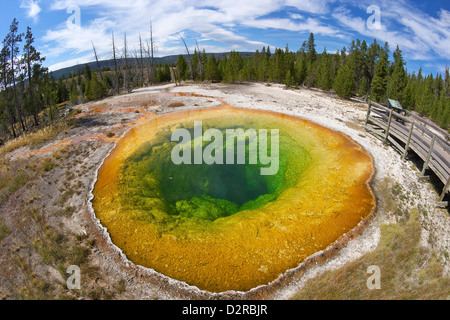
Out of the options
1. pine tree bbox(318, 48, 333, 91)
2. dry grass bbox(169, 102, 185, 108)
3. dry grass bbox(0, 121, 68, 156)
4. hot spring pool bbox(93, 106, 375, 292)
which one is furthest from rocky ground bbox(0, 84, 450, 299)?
pine tree bbox(318, 48, 333, 91)

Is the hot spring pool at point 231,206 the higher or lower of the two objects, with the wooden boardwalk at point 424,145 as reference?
lower

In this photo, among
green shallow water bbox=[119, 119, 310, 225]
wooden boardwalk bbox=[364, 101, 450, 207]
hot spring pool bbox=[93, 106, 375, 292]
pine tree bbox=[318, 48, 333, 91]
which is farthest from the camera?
pine tree bbox=[318, 48, 333, 91]

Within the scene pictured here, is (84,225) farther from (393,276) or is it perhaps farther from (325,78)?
(325,78)

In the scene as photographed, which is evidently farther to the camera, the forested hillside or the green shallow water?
the forested hillside

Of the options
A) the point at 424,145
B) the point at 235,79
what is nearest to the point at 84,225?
the point at 424,145

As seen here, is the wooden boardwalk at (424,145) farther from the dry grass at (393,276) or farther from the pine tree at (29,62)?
the pine tree at (29,62)

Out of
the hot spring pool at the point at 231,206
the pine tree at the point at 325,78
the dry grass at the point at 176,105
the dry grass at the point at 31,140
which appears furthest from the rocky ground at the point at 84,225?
the pine tree at the point at 325,78

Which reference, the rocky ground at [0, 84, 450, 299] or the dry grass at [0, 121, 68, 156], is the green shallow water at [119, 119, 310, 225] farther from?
the dry grass at [0, 121, 68, 156]
